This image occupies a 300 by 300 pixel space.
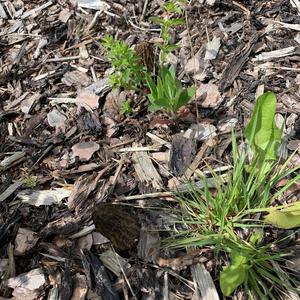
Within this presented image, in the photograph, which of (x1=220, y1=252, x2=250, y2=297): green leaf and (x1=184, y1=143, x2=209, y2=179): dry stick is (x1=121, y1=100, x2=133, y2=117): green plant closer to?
(x1=184, y1=143, x2=209, y2=179): dry stick

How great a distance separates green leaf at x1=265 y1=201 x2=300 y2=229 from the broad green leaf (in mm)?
219

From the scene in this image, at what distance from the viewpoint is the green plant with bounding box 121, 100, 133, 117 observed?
7.02ft

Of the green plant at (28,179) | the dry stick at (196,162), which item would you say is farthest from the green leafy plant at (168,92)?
the green plant at (28,179)

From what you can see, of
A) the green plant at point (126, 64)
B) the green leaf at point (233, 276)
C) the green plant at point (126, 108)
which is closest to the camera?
the green leaf at point (233, 276)

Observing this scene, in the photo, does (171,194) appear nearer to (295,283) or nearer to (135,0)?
(295,283)

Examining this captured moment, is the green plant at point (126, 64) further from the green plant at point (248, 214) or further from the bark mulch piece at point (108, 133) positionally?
the green plant at point (248, 214)

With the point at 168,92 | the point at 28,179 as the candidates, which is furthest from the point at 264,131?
the point at 28,179

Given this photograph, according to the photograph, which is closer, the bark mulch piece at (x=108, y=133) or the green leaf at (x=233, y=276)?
the green leaf at (x=233, y=276)

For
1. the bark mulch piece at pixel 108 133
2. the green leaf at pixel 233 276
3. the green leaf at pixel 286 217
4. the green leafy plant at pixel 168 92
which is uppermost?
the green leafy plant at pixel 168 92

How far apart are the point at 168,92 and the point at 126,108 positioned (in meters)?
0.21

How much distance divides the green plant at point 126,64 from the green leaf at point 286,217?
2.71 feet

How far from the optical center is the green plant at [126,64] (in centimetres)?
200

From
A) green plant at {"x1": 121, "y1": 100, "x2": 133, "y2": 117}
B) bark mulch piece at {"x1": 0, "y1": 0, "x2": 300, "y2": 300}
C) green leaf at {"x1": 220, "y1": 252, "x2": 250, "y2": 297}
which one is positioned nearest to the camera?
green leaf at {"x1": 220, "y1": 252, "x2": 250, "y2": 297}

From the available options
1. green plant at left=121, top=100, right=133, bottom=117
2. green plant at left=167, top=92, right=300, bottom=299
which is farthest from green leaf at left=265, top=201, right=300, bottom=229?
green plant at left=121, top=100, right=133, bottom=117
